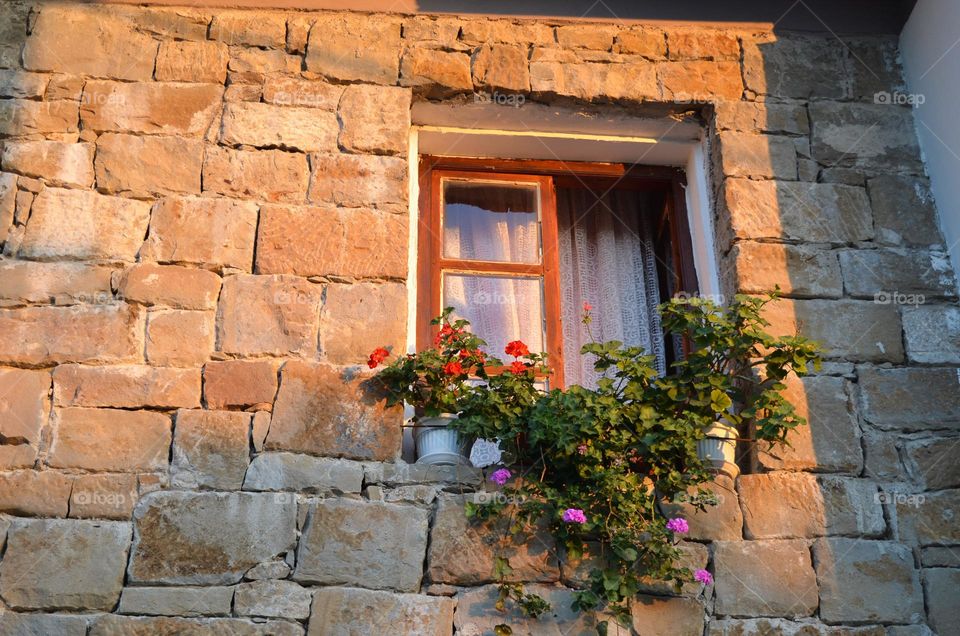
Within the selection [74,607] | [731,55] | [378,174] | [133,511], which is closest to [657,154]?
[731,55]

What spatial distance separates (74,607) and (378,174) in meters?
1.81

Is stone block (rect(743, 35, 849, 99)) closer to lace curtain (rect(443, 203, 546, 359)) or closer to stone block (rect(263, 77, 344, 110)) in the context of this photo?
lace curtain (rect(443, 203, 546, 359))

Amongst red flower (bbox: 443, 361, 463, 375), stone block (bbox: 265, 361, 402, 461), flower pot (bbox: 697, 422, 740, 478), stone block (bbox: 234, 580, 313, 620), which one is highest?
red flower (bbox: 443, 361, 463, 375)

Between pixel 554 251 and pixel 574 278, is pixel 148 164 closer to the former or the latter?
pixel 554 251

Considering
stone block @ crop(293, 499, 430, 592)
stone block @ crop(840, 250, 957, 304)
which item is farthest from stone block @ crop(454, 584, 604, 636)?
stone block @ crop(840, 250, 957, 304)

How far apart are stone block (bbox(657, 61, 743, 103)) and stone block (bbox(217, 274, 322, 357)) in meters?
1.66

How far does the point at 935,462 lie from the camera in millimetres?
3670

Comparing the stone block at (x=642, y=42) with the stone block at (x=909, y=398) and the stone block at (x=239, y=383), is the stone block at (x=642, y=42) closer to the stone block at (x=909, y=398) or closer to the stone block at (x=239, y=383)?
the stone block at (x=909, y=398)

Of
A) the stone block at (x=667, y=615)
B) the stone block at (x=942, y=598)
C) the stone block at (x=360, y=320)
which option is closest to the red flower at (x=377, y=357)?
the stone block at (x=360, y=320)

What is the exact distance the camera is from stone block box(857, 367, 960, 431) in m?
3.75

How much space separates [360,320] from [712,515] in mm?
1345

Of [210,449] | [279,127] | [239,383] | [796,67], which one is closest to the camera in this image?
[210,449]

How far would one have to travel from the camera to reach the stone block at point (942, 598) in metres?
3.39

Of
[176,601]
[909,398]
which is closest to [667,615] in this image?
[909,398]
